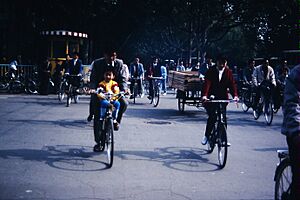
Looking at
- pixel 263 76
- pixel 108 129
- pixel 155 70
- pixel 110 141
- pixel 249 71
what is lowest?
pixel 110 141

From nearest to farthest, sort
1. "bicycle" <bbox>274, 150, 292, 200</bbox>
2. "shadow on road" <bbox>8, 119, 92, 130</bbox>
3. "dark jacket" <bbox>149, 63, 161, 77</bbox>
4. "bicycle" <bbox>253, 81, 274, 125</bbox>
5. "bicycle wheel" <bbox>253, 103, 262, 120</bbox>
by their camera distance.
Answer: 1. "bicycle" <bbox>274, 150, 292, 200</bbox>
2. "shadow on road" <bbox>8, 119, 92, 130</bbox>
3. "bicycle" <bbox>253, 81, 274, 125</bbox>
4. "bicycle wheel" <bbox>253, 103, 262, 120</bbox>
5. "dark jacket" <bbox>149, 63, 161, 77</bbox>

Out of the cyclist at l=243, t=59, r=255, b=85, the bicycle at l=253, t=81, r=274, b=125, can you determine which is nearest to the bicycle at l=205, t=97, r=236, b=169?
the bicycle at l=253, t=81, r=274, b=125

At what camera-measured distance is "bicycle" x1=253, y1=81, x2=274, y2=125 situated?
12.4 metres

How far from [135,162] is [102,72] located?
2.04 metres

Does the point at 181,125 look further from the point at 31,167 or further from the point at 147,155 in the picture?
the point at 31,167

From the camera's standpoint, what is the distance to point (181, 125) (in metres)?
11.7

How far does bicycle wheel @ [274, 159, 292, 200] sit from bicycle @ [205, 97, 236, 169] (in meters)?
2.61

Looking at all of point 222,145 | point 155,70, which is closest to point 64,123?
point 222,145

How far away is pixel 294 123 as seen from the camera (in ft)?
12.1

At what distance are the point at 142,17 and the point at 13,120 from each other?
27613 mm

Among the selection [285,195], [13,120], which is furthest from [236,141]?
[13,120]

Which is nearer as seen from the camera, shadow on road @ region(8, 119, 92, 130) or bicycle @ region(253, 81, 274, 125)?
shadow on road @ region(8, 119, 92, 130)

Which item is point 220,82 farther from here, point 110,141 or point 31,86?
point 31,86

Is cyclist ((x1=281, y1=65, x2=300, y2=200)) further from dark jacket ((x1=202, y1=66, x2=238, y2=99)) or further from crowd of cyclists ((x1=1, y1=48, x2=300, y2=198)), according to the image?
dark jacket ((x1=202, y1=66, x2=238, y2=99))
